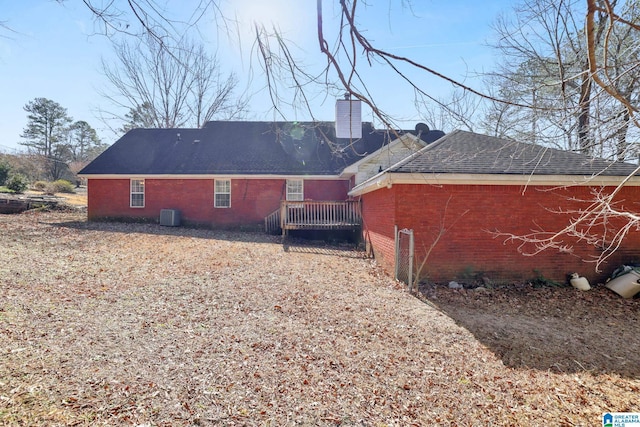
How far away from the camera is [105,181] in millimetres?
16094

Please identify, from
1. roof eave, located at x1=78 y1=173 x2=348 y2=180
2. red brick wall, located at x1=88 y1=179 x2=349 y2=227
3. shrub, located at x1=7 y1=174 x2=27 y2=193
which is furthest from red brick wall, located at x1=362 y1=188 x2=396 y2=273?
shrub, located at x1=7 y1=174 x2=27 y2=193

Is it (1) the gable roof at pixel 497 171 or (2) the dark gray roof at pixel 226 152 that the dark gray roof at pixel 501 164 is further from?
(2) the dark gray roof at pixel 226 152

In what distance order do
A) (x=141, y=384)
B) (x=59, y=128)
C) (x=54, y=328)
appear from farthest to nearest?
(x=59, y=128), (x=54, y=328), (x=141, y=384)

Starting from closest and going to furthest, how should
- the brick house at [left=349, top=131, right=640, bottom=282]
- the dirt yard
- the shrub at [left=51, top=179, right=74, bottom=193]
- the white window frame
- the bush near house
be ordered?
the dirt yard
the brick house at [left=349, top=131, right=640, bottom=282]
the white window frame
the bush near house
the shrub at [left=51, top=179, right=74, bottom=193]

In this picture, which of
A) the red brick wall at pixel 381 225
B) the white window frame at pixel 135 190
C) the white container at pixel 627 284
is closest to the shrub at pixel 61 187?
the white window frame at pixel 135 190

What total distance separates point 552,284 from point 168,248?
33.9 feet

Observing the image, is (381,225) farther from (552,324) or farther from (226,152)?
(226,152)

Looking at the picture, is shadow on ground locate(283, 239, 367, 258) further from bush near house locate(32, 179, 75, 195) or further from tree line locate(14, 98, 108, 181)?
tree line locate(14, 98, 108, 181)

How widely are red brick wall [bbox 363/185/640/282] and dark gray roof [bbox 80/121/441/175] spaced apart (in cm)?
759

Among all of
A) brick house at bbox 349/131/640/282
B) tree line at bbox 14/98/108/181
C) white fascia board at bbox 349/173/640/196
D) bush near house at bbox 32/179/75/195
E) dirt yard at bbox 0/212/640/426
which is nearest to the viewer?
dirt yard at bbox 0/212/640/426

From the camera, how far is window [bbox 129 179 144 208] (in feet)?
52.7

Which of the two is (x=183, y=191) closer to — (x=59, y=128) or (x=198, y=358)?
(x=198, y=358)

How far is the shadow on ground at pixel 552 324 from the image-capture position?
4152mm

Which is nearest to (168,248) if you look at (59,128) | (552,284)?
(552,284)
